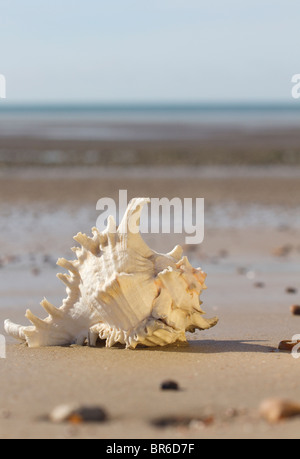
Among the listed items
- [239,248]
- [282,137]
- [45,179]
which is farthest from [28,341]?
[282,137]

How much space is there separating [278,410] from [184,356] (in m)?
1.24

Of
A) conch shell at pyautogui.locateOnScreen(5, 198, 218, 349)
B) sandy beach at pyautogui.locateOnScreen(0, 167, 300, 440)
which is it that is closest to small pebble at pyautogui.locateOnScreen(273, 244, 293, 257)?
sandy beach at pyautogui.locateOnScreen(0, 167, 300, 440)

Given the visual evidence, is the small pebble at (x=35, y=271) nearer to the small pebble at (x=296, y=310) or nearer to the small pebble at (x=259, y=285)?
the small pebble at (x=259, y=285)

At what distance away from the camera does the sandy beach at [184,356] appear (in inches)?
128

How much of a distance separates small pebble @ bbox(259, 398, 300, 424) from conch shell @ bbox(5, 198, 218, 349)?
3.93 ft

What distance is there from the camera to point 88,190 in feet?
56.4

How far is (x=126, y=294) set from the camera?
4.34 m

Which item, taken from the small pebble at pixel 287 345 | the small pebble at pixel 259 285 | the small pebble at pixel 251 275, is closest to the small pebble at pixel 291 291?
Result: the small pebble at pixel 259 285

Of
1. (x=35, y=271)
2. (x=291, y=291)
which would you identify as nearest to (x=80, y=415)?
(x=291, y=291)

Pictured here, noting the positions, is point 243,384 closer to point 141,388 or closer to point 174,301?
point 141,388

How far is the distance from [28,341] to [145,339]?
0.74m

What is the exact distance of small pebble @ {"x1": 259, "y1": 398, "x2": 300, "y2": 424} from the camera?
3.18m

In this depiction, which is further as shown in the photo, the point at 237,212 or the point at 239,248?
the point at 237,212

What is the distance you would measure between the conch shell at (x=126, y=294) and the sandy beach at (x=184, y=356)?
12 centimetres
